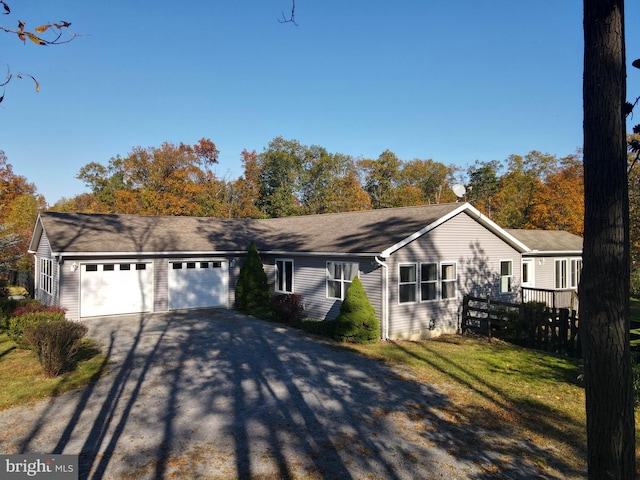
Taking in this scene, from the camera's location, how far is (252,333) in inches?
591

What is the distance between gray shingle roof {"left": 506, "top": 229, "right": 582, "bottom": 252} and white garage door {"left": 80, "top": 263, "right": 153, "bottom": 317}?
61.5ft

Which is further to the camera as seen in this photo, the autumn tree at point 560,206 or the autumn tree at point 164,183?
the autumn tree at point 164,183

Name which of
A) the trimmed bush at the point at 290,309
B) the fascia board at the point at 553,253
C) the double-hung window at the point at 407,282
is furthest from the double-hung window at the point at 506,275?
the trimmed bush at the point at 290,309

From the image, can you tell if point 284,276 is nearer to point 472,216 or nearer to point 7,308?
point 472,216

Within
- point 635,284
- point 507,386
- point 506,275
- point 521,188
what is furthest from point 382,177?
point 507,386

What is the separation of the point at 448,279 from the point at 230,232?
1185 centimetres

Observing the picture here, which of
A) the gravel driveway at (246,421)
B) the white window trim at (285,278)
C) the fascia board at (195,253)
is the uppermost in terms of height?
the fascia board at (195,253)

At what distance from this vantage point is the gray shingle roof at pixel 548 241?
76.5ft

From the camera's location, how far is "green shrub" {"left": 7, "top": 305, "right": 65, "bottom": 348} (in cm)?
1263

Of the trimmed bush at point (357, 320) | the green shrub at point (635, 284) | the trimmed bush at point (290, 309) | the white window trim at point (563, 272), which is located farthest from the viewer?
the green shrub at point (635, 284)

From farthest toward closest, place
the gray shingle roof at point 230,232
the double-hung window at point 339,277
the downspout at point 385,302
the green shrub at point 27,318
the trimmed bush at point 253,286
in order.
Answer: the trimmed bush at point 253,286 → the gray shingle roof at point 230,232 → the double-hung window at point 339,277 → the downspout at point 385,302 → the green shrub at point 27,318

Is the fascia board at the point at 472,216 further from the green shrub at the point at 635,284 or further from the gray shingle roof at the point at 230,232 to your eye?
the green shrub at the point at 635,284

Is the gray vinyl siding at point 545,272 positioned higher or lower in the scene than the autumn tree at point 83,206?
lower

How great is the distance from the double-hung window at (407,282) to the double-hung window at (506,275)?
18.8ft
